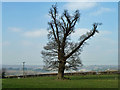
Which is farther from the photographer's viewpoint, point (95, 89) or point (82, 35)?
point (82, 35)

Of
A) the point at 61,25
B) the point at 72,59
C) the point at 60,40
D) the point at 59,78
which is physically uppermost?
the point at 61,25

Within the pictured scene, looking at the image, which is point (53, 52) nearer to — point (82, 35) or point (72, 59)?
point (72, 59)

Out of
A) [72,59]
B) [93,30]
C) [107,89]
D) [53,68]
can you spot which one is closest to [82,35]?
[93,30]

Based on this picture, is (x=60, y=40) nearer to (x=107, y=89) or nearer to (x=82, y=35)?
(x=82, y=35)

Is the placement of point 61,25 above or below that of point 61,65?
above

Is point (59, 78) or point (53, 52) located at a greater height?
point (53, 52)

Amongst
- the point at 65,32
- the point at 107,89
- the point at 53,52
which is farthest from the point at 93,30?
the point at 107,89

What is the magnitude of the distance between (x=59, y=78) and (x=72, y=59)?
379 cm

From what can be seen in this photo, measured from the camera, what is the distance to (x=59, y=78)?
3478 cm

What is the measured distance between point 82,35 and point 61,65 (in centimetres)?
603

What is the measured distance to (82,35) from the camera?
117 feet

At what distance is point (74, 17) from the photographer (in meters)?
36.2

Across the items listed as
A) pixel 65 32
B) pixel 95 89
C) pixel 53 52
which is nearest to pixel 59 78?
pixel 53 52

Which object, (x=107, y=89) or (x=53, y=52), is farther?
(x=53, y=52)
